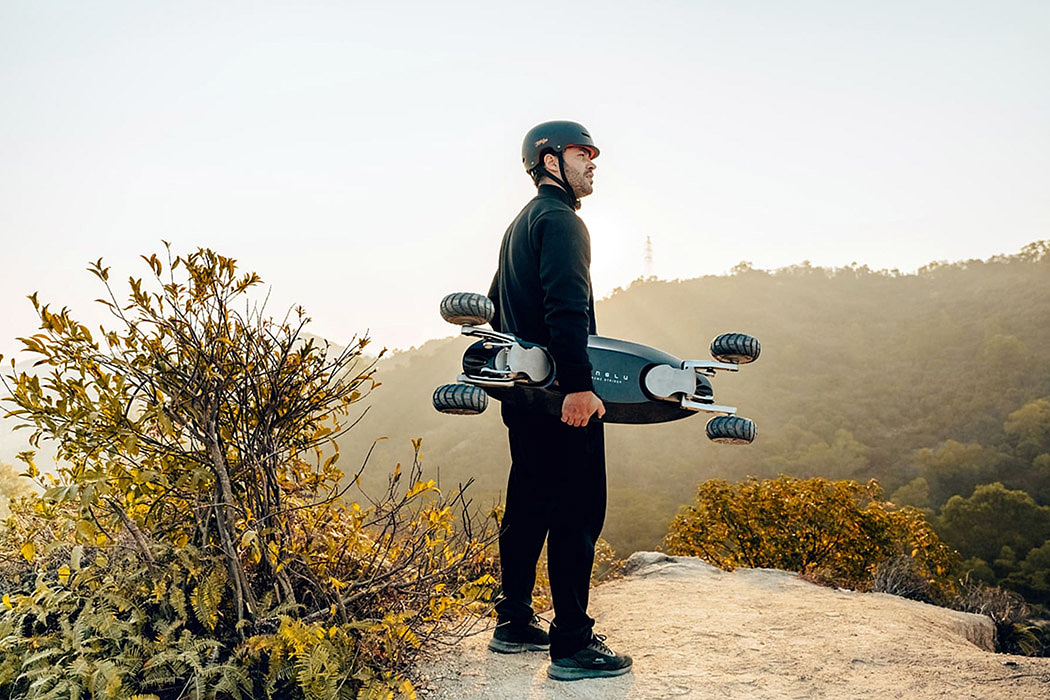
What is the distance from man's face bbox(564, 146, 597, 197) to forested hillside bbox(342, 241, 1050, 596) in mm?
18502

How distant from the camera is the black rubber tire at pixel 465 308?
335cm

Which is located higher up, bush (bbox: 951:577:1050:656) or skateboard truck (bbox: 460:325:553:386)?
skateboard truck (bbox: 460:325:553:386)

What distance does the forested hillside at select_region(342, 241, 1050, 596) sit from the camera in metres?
26.6

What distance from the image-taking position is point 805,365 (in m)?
39.8

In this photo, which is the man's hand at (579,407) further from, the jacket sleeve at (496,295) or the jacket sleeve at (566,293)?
the jacket sleeve at (496,295)

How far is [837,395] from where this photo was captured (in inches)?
1400

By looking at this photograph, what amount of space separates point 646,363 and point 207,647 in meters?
2.23

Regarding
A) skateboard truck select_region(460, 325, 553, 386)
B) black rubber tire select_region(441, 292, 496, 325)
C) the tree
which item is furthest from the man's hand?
the tree

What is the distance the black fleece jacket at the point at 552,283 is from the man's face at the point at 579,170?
72 millimetres

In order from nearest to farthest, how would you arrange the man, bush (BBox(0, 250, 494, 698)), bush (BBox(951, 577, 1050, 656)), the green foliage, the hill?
bush (BBox(0, 250, 494, 698))
the man
bush (BBox(951, 577, 1050, 656))
the green foliage
the hill

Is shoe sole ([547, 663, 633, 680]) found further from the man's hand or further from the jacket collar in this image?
the jacket collar

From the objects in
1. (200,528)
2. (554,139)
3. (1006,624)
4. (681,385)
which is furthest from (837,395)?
(200,528)

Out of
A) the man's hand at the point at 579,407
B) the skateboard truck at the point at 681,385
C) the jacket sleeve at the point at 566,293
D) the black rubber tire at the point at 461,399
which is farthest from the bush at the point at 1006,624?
the black rubber tire at the point at 461,399

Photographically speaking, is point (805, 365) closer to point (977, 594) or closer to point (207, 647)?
point (977, 594)
